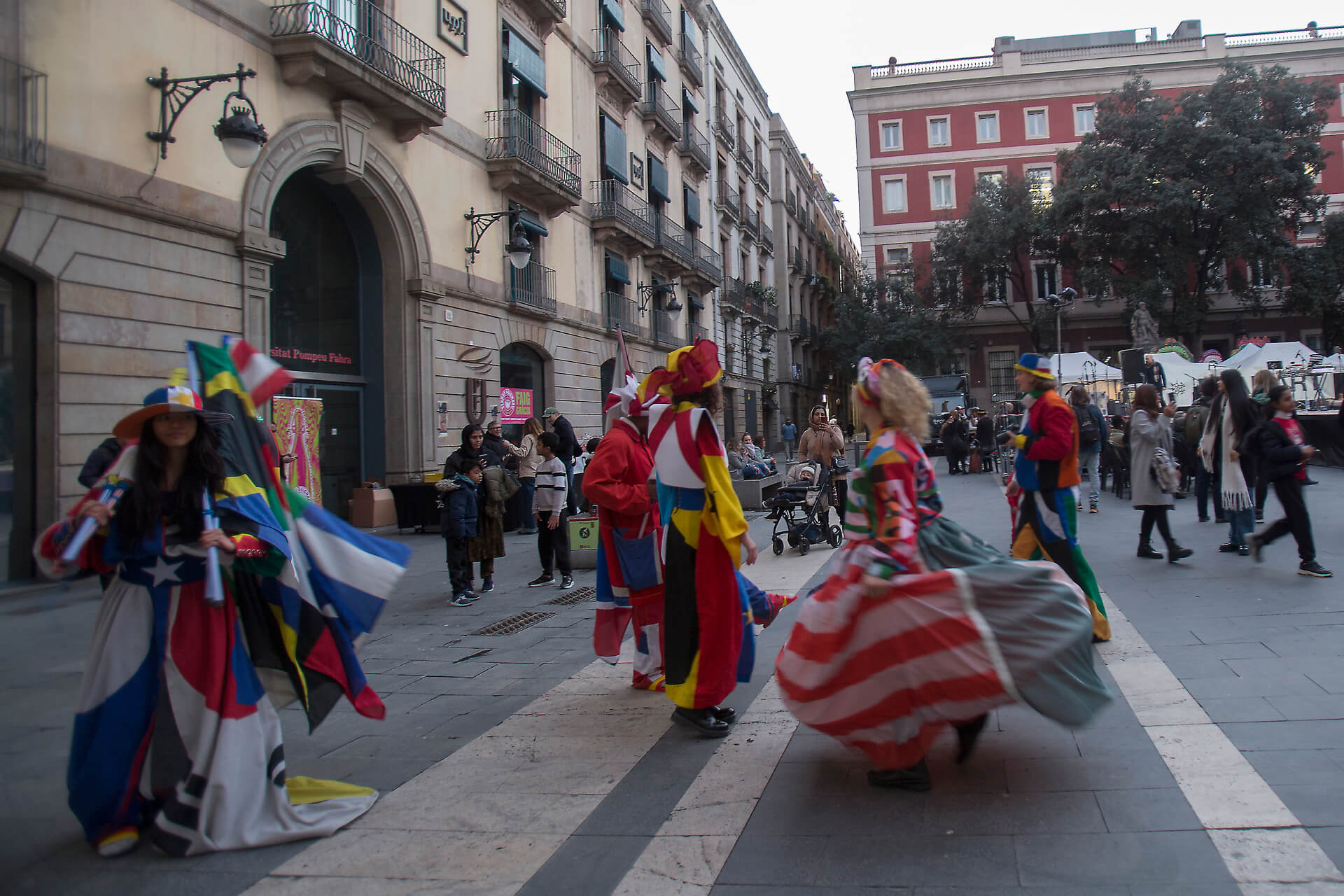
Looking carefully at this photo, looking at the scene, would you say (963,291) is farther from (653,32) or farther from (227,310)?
(227,310)

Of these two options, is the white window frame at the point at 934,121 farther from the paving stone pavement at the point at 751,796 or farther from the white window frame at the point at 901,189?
the paving stone pavement at the point at 751,796

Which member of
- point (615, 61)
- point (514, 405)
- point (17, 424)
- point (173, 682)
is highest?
point (615, 61)

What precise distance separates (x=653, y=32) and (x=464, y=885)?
28708mm

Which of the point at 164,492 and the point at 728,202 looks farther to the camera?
the point at 728,202

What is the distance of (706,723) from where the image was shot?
13.4 feet

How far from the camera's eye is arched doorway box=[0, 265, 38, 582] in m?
8.85

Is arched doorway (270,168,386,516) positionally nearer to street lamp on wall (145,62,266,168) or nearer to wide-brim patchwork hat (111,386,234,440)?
street lamp on wall (145,62,266,168)

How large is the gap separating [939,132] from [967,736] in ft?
148

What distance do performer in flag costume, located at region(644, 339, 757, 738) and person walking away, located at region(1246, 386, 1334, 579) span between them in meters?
5.27

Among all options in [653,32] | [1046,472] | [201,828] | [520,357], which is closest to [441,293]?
[520,357]

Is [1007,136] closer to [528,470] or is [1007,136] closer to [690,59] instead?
[690,59]

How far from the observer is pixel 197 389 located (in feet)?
10.7

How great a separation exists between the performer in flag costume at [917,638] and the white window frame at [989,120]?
4505cm

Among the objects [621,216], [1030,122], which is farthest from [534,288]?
[1030,122]
